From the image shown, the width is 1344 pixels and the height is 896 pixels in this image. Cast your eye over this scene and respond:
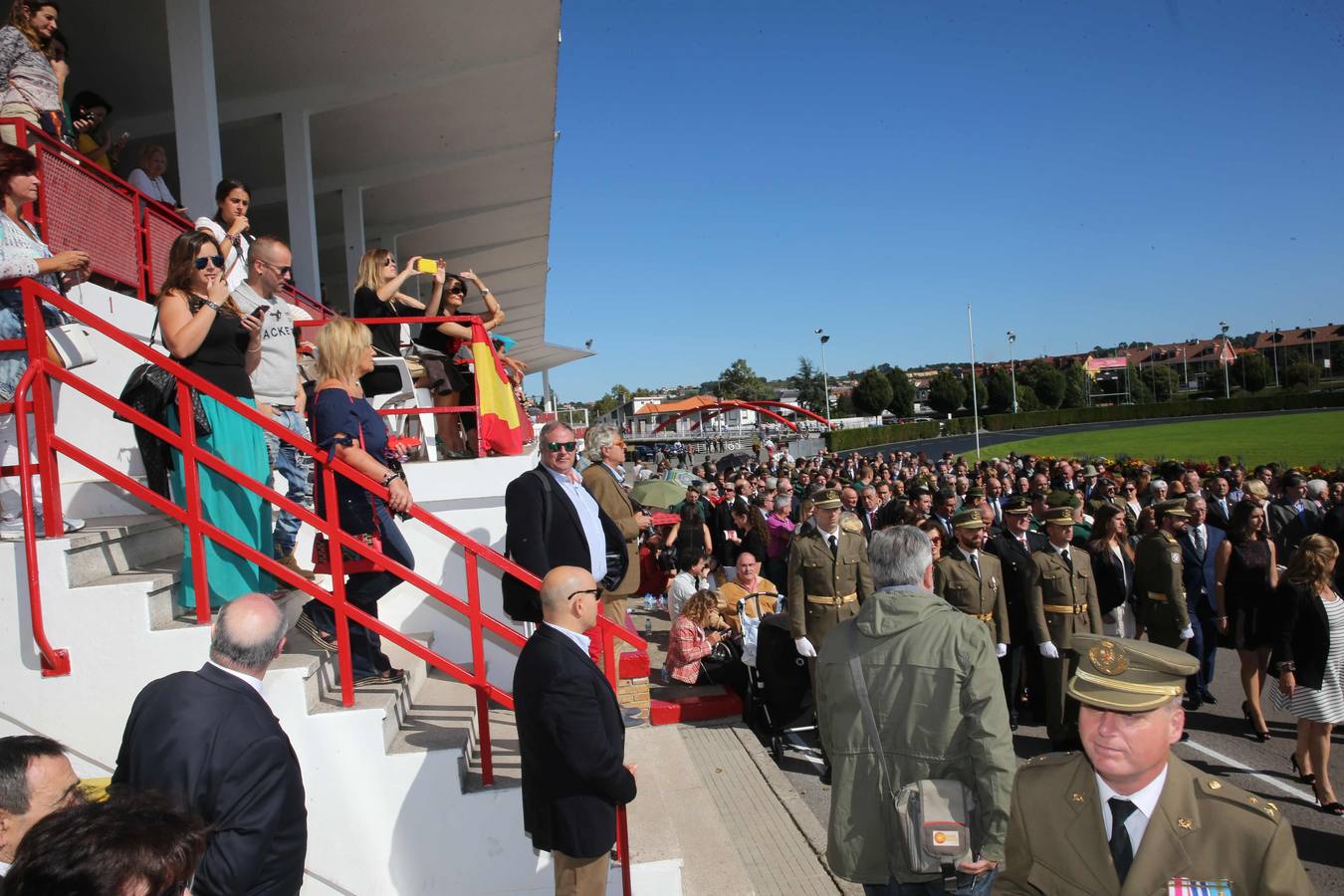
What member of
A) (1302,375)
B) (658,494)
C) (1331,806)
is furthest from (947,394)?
(1331,806)

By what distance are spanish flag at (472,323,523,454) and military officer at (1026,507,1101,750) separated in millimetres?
4456

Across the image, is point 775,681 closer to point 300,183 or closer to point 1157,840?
point 1157,840

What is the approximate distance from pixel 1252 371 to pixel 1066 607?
106809mm

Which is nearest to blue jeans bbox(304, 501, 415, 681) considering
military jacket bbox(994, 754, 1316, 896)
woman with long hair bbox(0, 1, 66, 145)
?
military jacket bbox(994, 754, 1316, 896)

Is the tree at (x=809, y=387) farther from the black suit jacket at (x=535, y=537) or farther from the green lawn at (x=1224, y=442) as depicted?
the black suit jacket at (x=535, y=537)

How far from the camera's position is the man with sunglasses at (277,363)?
469cm

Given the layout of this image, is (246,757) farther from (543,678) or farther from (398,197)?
(398,197)

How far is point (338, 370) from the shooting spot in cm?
438

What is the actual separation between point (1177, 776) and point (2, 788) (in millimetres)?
2939

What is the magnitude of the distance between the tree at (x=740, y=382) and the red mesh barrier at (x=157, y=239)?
11280 centimetres

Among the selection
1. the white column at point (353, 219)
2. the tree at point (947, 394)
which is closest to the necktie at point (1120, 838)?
the white column at point (353, 219)

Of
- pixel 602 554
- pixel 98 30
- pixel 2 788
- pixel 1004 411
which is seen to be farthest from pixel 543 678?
pixel 1004 411

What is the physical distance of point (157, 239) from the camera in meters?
6.70

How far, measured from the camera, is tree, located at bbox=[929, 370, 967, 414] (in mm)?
89688
